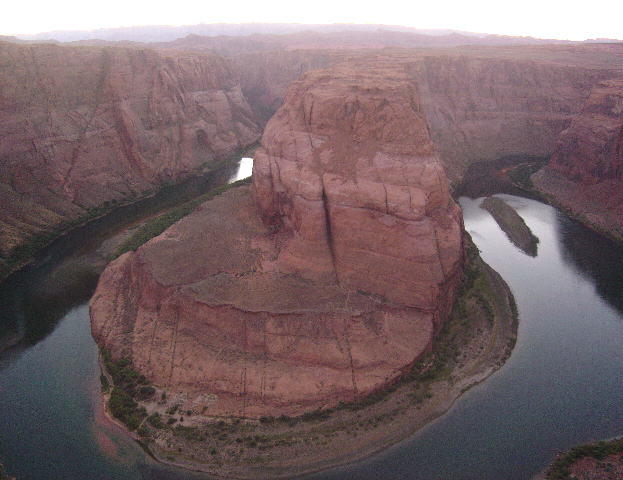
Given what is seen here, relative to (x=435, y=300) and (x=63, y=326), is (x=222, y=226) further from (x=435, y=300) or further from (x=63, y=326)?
(x=435, y=300)

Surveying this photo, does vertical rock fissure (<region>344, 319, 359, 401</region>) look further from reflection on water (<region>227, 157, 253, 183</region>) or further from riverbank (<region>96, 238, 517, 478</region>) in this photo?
reflection on water (<region>227, 157, 253, 183</region>)

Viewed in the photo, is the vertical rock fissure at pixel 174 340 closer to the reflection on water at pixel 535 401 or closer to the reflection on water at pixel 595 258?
the reflection on water at pixel 535 401

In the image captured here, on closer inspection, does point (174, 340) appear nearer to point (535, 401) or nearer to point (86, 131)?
point (535, 401)

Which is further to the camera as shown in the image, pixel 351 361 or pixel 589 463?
pixel 351 361

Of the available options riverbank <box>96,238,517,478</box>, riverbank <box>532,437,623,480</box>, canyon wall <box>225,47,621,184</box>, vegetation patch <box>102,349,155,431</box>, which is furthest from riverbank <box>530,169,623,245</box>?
vegetation patch <box>102,349,155,431</box>

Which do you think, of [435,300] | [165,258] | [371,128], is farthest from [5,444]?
[371,128]

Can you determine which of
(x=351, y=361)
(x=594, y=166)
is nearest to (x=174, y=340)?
(x=351, y=361)

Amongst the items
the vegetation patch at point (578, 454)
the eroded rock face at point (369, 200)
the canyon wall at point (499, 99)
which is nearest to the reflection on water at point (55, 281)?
the eroded rock face at point (369, 200)
